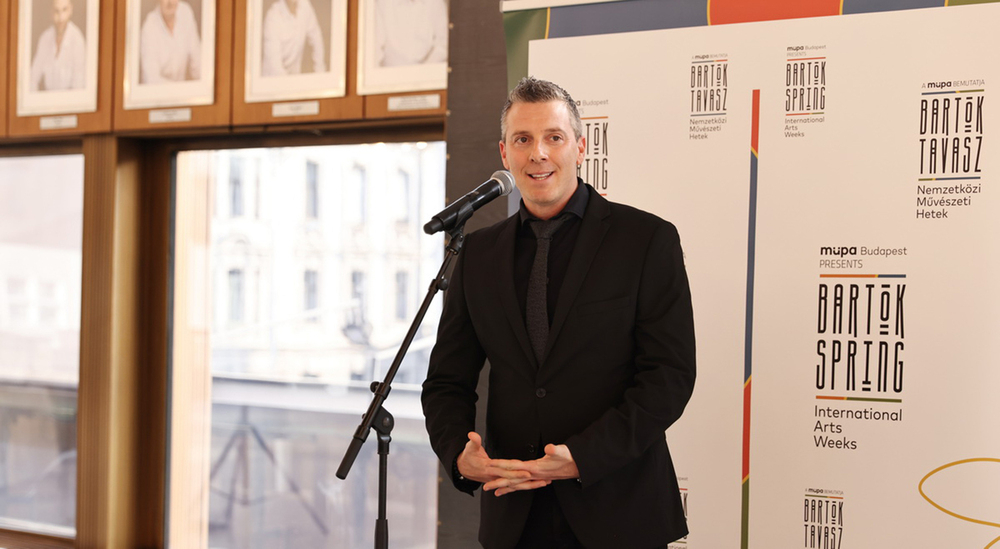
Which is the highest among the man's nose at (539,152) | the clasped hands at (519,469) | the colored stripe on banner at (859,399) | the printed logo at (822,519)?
the man's nose at (539,152)

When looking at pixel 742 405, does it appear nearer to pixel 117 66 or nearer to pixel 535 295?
pixel 535 295

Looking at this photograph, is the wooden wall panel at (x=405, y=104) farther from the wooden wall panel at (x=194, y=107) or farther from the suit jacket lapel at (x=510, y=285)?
the suit jacket lapel at (x=510, y=285)

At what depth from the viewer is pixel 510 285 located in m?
1.65

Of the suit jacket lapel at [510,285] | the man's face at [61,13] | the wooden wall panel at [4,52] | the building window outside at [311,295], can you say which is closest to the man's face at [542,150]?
the suit jacket lapel at [510,285]

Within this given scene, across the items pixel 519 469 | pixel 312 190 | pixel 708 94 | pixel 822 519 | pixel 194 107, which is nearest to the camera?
pixel 519 469

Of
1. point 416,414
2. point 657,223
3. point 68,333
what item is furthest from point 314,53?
point 657,223

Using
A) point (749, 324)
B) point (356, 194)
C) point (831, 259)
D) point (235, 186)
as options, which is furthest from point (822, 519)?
point (235, 186)

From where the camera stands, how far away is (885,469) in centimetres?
214

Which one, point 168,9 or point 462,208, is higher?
point 168,9

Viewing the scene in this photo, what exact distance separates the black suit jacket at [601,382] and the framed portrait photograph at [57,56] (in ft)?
9.23

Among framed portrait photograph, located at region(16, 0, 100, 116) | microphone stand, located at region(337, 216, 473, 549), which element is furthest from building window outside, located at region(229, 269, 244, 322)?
microphone stand, located at region(337, 216, 473, 549)

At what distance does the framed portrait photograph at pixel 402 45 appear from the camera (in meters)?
3.12

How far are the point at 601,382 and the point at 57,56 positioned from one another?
329 centimetres

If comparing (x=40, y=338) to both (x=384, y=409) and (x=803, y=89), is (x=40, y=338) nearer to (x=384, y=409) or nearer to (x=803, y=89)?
(x=384, y=409)
